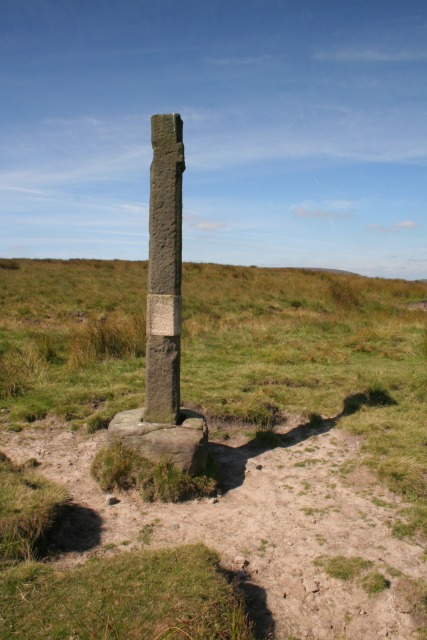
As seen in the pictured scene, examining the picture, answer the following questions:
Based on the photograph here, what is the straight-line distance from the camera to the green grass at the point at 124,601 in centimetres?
299

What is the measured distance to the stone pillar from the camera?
5473mm

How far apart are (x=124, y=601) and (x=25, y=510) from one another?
140 centimetres

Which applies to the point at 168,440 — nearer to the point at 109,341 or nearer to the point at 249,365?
the point at 249,365

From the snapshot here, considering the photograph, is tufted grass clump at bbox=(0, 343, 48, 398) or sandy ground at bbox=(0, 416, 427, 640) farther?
tufted grass clump at bbox=(0, 343, 48, 398)

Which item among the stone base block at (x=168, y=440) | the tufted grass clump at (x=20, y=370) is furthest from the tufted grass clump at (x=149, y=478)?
the tufted grass clump at (x=20, y=370)

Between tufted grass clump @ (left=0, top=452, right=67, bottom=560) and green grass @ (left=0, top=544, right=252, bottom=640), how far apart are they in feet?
0.87

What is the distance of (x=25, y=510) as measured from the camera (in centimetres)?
420

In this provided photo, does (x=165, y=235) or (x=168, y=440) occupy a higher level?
(x=165, y=235)

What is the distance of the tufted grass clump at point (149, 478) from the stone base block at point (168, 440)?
2.9 inches

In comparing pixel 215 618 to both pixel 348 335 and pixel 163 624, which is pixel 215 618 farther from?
pixel 348 335

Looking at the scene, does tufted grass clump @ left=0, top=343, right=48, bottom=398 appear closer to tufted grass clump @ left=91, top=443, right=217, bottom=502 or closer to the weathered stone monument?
the weathered stone monument

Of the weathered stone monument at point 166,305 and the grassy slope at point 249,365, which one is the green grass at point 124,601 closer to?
the weathered stone monument at point 166,305

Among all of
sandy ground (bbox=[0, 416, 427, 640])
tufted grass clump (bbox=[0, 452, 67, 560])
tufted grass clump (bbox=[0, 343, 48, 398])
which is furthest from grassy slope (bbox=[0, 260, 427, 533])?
tufted grass clump (bbox=[0, 452, 67, 560])

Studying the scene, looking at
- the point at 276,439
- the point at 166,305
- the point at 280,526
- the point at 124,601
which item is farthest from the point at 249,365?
the point at 124,601
